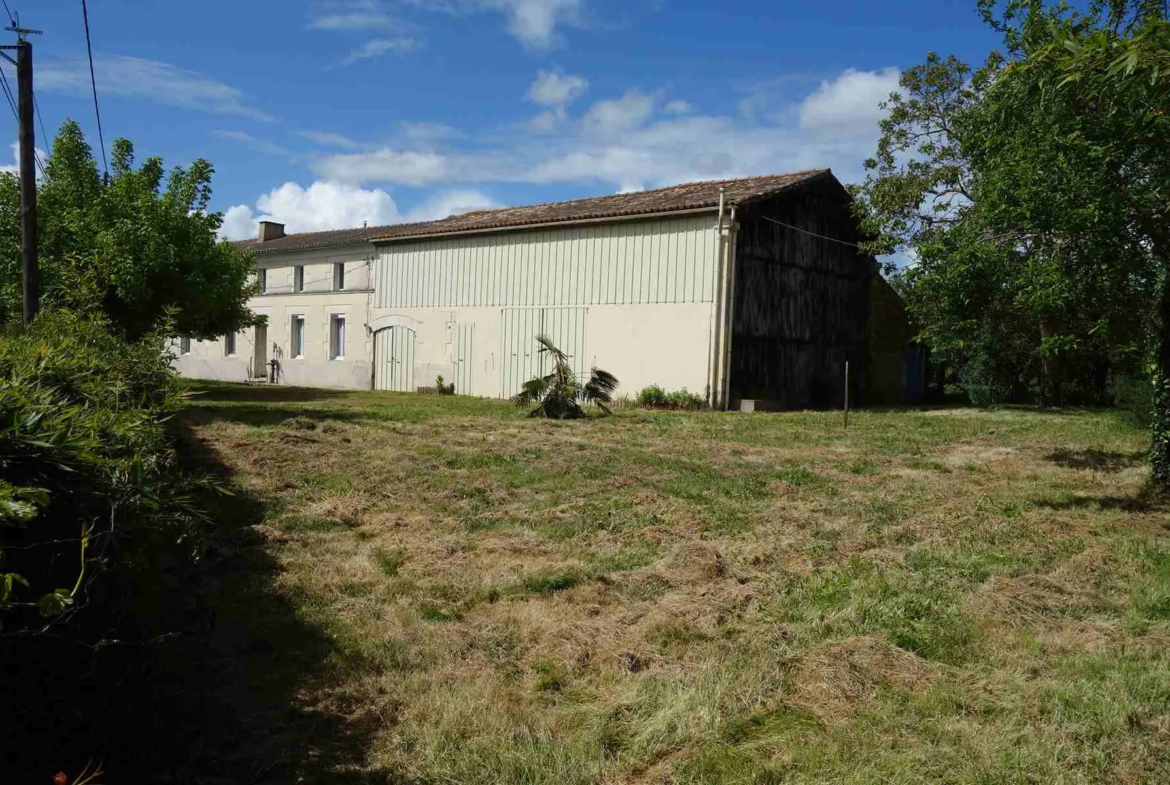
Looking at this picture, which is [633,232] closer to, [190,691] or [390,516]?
[390,516]

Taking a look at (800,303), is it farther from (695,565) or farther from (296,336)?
(296,336)

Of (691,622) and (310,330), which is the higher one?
(310,330)

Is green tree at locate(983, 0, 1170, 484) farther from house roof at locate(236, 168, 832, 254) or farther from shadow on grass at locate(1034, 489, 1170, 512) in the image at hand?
house roof at locate(236, 168, 832, 254)

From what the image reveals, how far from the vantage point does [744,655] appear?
15.0ft

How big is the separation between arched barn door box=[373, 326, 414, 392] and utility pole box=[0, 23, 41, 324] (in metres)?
13.6

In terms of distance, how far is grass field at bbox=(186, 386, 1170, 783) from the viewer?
3.57 meters

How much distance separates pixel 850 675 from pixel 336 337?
28.0m

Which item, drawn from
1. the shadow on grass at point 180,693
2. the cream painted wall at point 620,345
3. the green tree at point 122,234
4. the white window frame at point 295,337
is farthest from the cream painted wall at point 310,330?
the shadow on grass at point 180,693

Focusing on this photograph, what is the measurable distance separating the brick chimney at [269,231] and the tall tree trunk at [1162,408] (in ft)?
111

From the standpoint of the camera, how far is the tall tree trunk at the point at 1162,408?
8922 millimetres

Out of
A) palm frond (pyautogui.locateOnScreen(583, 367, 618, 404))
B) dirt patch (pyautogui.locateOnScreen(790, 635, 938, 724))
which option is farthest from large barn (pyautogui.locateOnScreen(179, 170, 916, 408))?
dirt patch (pyautogui.locateOnScreen(790, 635, 938, 724))

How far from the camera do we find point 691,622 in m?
5.12

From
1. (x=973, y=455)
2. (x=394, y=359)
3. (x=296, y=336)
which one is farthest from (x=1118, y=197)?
(x=296, y=336)

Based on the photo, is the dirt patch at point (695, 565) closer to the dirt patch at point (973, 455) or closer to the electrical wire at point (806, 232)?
the dirt patch at point (973, 455)
